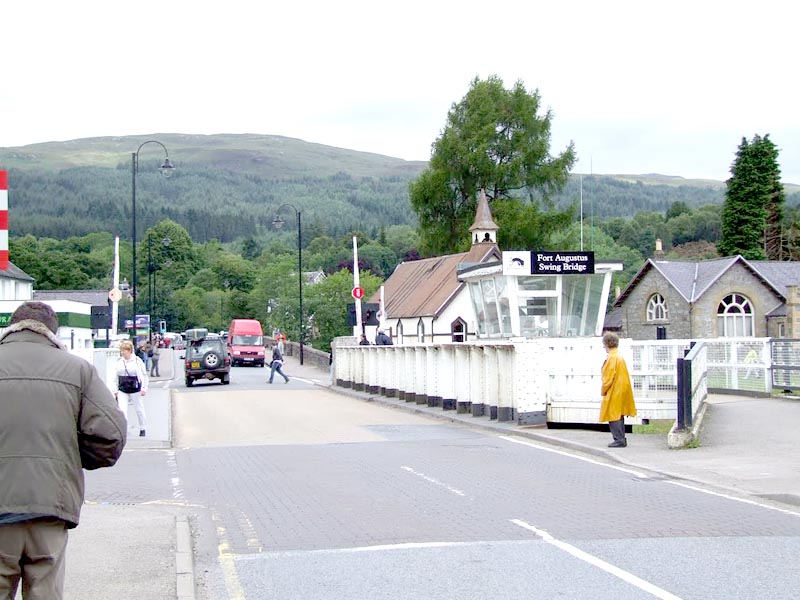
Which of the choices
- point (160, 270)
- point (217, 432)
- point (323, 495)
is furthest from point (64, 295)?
point (323, 495)

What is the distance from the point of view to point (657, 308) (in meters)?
69.8

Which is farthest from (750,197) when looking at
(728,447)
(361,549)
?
(361,549)

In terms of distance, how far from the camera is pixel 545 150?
230ft

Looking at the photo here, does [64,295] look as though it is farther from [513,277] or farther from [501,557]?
[501,557]

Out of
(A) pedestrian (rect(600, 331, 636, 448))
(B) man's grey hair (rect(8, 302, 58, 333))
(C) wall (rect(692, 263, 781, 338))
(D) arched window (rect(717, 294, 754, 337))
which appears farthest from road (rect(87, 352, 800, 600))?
(D) arched window (rect(717, 294, 754, 337))

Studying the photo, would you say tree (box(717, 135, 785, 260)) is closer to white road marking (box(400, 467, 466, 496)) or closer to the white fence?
the white fence

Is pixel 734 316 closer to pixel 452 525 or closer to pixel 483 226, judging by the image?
pixel 483 226

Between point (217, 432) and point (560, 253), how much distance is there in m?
8.80

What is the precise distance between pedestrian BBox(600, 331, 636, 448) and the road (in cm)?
75

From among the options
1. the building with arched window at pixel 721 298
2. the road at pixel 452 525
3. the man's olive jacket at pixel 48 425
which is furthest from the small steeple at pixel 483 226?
the man's olive jacket at pixel 48 425

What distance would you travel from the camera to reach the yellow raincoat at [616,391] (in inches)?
656

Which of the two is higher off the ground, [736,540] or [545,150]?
[545,150]

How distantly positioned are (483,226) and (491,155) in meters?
6.03

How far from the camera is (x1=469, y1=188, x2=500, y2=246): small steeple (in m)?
66.9
